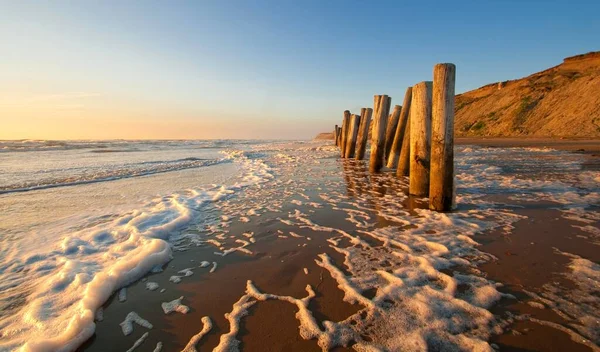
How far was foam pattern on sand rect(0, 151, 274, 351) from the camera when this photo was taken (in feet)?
6.47

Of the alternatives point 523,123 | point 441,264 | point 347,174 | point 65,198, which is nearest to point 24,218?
point 65,198

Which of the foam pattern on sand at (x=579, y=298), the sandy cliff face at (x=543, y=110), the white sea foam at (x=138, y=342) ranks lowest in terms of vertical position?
the white sea foam at (x=138, y=342)

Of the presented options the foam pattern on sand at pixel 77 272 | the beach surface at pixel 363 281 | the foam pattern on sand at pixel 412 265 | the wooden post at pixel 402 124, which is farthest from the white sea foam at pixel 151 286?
the wooden post at pixel 402 124

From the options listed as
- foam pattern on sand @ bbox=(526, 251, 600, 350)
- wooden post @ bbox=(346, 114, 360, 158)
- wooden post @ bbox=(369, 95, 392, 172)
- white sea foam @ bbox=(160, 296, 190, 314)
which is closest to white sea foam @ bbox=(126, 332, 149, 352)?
white sea foam @ bbox=(160, 296, 190, 314)

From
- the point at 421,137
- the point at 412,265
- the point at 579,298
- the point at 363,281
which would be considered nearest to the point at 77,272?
the point at 363,281

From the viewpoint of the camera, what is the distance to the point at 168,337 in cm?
189

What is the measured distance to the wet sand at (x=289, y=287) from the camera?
71.7 inches

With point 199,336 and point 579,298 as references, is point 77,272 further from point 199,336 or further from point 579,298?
point 579,298

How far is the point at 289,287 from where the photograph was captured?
97.5 inches

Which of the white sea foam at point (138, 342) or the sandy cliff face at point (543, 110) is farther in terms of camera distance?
the sandy cliff face at point (543, 110)

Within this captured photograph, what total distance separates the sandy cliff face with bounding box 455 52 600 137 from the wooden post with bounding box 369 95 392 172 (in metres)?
20.8

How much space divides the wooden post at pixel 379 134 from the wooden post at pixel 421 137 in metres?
3.36

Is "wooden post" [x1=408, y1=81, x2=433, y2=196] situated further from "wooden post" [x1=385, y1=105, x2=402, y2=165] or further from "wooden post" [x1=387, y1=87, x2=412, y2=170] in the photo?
"wooden post" [x1=385, y1=105, x2=402, y2=165]

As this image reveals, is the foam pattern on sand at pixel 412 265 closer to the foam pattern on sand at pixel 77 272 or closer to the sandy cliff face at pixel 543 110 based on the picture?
the foam pattern on sand at pixel 77 272
